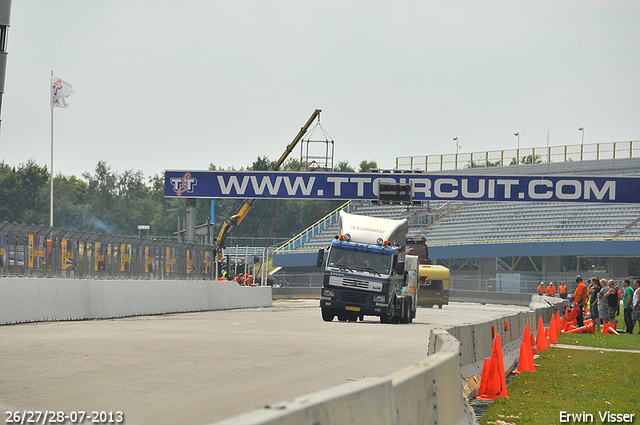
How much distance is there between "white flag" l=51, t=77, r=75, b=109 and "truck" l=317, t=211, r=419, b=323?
2500 cm

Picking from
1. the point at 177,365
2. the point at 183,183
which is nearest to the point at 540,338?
the point at 177,365

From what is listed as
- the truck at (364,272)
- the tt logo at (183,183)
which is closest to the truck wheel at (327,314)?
the truck at (364,272)

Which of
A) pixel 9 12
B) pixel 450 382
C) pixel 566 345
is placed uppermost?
pixel 9 12

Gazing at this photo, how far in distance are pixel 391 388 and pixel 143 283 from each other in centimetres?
2350

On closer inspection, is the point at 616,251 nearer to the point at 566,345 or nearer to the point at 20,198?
the point at 566,345

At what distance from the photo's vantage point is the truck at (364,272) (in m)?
26.3

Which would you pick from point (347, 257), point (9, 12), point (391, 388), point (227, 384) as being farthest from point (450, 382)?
point (347, 257)

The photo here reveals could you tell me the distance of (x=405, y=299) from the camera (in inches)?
1086

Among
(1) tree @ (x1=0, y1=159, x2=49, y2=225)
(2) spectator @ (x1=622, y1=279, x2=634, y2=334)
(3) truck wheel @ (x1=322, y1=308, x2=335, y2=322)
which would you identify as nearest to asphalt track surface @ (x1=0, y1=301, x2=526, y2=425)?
(3) truck wheel @ (x1=322, y1=308, x2=335, y2=322)

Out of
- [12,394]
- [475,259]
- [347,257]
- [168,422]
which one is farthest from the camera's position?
[475,259]

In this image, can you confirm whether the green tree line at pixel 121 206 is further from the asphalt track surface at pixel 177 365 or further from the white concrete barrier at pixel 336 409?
the white concrete barrier at pixel 336 409

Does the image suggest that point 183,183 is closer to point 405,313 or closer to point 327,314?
point 327,314

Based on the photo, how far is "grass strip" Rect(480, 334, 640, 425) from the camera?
9375mm

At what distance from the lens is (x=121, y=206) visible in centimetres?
13450
